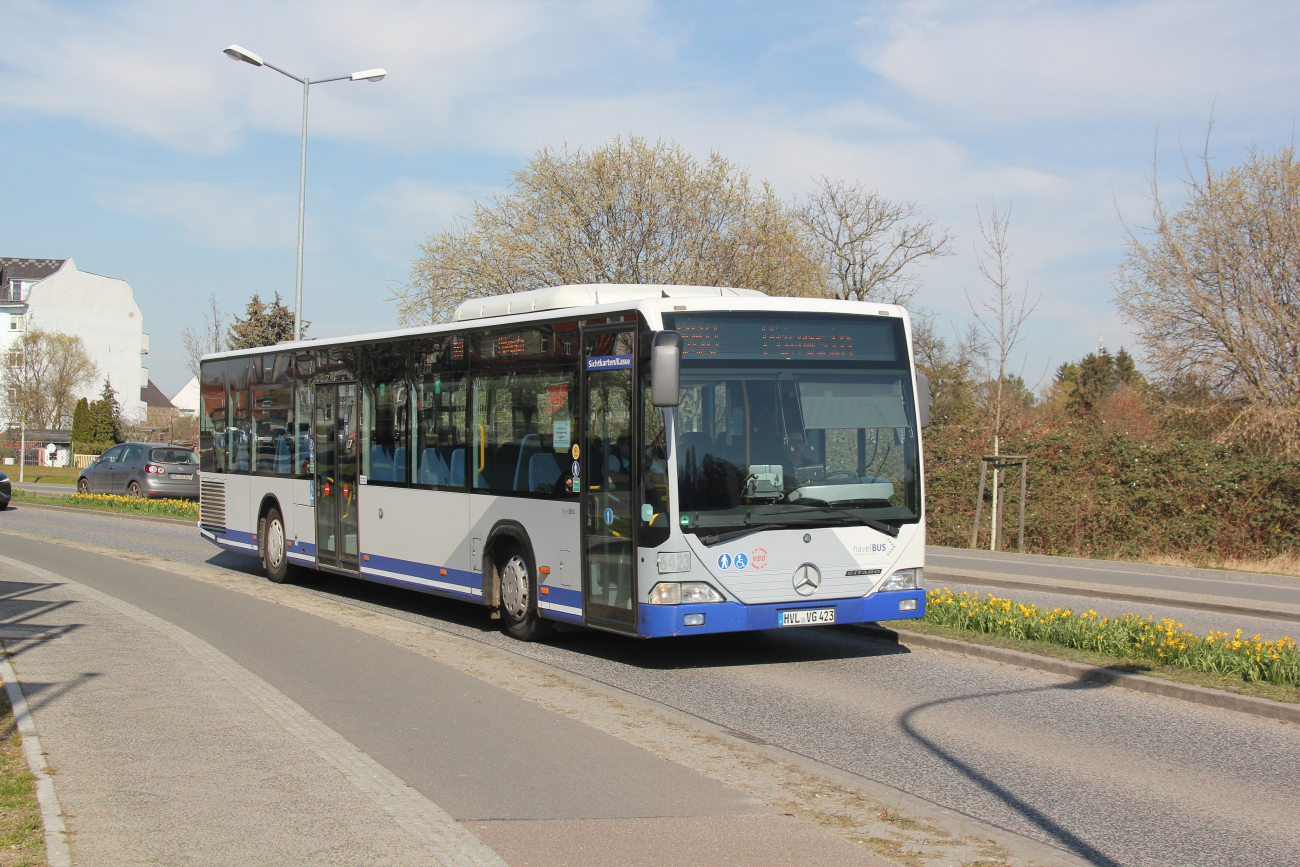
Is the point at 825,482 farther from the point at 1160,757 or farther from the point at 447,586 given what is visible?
the point at 447,586

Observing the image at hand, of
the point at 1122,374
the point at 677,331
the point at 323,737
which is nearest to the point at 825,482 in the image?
the point at 677,331

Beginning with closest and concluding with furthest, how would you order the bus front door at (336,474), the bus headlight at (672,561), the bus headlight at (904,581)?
the bus headlight at (672,561), the bus headlight at (904,581), the bus front door at (336,474)

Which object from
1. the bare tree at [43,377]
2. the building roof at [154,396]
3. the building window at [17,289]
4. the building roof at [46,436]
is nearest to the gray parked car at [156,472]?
the building roof at [46,436]

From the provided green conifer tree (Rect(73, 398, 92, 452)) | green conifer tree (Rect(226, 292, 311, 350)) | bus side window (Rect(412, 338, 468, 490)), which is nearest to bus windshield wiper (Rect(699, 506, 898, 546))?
bus side window (Rect(412, 338, 468, 490))

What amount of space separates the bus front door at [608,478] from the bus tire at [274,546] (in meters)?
7.31

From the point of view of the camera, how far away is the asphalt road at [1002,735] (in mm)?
5480

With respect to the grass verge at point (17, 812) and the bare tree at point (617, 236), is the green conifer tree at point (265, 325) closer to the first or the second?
the bare tree at point (617, 236)

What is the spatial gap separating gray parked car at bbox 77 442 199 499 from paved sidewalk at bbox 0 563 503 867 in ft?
79.3

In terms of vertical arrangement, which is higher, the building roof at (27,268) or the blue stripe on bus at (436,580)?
the building roof at (27,268)

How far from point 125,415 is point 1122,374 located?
256ft

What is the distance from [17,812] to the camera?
5.15m

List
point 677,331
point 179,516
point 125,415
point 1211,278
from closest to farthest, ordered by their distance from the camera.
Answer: point 677,331
point 1211,278
point 179,516
point 125,415

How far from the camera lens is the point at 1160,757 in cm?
672

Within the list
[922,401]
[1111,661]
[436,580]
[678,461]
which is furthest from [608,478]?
[1111,661]
